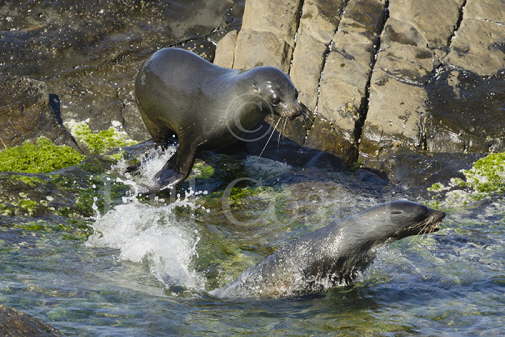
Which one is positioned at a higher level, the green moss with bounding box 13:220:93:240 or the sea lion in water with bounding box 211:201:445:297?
the sea lion in water with bounding box 211:201:445:297

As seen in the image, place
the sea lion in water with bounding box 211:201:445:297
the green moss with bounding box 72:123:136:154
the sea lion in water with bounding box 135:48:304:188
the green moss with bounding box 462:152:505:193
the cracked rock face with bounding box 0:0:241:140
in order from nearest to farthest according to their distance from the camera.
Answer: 1. the sea lion in water with bounding box 211:201:445:297
2. the sea lion in water with bounding box 135:48:304:188
3. the green moss with bounding box 462:152:505:193
4. the green moss with bounding box 72:123:136:154
5. the cracked rock face with bounding box 0:0:241:140

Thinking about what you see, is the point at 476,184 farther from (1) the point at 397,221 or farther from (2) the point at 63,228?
(2) the point at 63,228

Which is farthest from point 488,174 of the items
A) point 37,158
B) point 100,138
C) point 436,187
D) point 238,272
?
point 37,158

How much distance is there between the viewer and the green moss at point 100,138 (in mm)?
10680

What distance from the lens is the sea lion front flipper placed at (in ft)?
29.3

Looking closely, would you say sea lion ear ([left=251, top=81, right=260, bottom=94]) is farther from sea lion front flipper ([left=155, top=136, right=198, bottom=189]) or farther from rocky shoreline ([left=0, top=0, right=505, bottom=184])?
rocky shoreline ([left=0, top=0, right=505, bottom=184])

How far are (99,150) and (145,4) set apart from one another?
276 centimetres

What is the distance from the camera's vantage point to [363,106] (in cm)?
1041

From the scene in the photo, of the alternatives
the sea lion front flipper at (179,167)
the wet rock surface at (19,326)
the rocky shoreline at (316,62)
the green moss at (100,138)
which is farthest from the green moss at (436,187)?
the wet rock surface at (19,326)

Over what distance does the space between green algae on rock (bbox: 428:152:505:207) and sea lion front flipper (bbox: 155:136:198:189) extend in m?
2.88

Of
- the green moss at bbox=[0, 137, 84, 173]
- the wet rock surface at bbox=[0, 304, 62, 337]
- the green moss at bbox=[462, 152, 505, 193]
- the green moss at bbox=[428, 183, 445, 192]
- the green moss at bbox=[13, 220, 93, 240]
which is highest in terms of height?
the green moss at bbox=[462, 152, 505, 193]

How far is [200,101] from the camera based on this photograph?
9.11 metres

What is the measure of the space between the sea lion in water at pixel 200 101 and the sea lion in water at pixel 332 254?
7.17 feet

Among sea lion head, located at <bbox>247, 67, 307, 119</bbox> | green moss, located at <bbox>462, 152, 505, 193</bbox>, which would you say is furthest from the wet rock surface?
green moss, located at <bbox>462, 152, 505, 193</bbox>
